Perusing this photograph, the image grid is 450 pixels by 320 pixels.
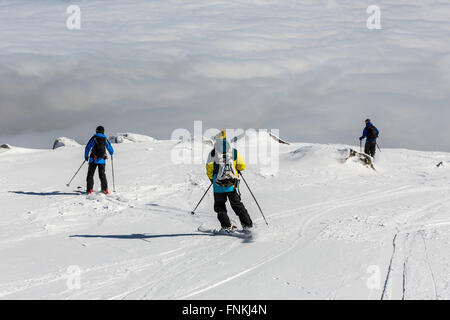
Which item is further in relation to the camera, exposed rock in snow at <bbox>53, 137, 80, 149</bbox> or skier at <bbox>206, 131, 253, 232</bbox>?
exposed rock in snow at <bbox>53, 137, 80, 149</bbox>

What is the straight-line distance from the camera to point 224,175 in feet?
26.0

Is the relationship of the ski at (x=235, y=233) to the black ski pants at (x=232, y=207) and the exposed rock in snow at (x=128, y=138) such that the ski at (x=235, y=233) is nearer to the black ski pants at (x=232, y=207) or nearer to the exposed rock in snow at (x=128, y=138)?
the black ski pants at (x=232, y=207)

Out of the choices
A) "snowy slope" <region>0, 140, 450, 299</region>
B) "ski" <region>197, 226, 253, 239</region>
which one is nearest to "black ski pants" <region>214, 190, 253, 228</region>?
"ski" <region>197, 226, 253, 239</region>

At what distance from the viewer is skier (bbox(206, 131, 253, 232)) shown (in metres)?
7.96

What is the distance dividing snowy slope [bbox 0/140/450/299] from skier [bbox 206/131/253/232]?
0.42 meters

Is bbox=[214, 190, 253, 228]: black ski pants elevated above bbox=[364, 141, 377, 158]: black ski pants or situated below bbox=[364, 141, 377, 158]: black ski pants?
below

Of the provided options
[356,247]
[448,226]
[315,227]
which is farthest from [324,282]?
[448,226]

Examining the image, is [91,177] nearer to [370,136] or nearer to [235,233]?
[235,233]

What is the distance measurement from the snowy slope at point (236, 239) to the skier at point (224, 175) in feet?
1.38

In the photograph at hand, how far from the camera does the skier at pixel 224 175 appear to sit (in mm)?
7955

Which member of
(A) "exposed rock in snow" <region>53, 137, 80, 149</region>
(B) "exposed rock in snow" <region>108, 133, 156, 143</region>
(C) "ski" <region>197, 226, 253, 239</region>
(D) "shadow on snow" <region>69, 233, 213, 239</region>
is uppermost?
(B) "exposed rock in snow" <region>108, 133, 156, 143</region>

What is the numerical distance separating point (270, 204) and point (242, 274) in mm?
5385

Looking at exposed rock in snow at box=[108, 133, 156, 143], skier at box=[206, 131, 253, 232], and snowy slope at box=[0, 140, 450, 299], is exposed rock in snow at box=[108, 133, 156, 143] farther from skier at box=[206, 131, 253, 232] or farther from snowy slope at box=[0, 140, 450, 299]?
skier at box=[206, 131, 253, 232]

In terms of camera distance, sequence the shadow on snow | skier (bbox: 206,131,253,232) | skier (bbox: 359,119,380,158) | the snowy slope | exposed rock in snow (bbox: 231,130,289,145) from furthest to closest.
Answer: exposed rock in snow (bbox: 231,130,289,145) → skier (bbox: 359,119,380,158) → the shadow on snow → skier (bbox: 206,131,253,232) → the snowy slope
